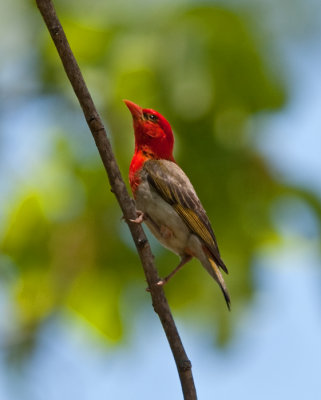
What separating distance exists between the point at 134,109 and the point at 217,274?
1.25 metres

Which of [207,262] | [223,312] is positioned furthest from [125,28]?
[223,312]

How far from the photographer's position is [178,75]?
4930 mm

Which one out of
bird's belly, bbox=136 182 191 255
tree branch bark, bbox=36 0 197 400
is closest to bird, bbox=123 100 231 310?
bird's belly, bbox=136 182 191 255

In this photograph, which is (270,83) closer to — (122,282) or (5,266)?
(122,282)

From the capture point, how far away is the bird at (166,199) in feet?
16.6

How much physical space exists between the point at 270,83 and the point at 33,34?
5.50ft

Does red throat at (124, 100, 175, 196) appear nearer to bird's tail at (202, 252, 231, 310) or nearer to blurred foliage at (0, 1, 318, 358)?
blurred foliage at (0, 1, 318, 358)

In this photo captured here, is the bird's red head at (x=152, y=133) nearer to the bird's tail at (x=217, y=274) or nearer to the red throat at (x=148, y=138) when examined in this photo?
the red throat at (x=148, y=138)

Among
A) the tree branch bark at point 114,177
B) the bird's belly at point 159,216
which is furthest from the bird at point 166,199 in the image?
the tree branch bark at point 114,177

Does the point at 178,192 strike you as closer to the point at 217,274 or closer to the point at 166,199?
the point at 166,199

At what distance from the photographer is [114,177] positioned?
3691mm

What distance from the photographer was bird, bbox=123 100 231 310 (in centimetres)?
506

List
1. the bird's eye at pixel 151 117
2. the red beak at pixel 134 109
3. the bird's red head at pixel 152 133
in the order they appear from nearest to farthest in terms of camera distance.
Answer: the red beak at pixel 134 109 < the bird's red head at pixel 152 133 < the bird's eye at pixel 151 117

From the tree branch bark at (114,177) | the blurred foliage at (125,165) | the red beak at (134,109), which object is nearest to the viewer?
the tree branch bark at (114,177)
